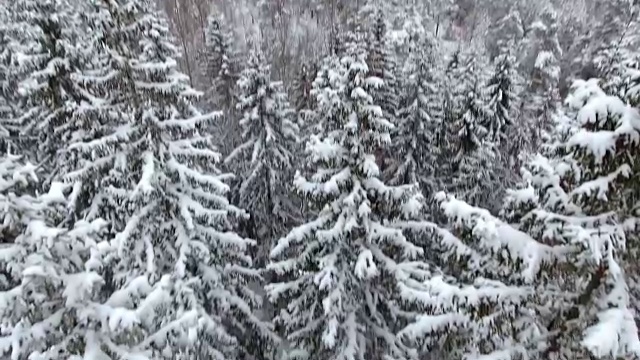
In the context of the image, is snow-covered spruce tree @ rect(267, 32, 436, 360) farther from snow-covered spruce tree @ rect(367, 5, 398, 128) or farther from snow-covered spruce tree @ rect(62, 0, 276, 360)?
snow-covered spruce tree @ rect(367, 5, 398, 128)

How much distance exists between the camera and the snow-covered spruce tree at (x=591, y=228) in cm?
628

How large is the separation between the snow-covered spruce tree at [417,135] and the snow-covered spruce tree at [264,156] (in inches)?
160

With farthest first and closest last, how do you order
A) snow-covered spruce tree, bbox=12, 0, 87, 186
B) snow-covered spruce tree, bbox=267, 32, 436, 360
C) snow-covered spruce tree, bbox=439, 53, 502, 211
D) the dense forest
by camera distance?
snow-covered spruce tree, bbox=439, 53, 502, 211
snow-covered spruce tree, bbox=12, 0, 87, 186
snow-covered spruce tree, bbox=267, 32, 436, 360
the dense forest

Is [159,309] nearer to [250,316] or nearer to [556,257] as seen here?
[250,316]

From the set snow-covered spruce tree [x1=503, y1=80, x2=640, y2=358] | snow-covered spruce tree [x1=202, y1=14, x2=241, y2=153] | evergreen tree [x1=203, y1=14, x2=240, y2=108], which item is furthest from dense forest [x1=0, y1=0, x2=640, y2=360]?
evergreen tree [x1=203, y1=14, x2=240, y2=108]

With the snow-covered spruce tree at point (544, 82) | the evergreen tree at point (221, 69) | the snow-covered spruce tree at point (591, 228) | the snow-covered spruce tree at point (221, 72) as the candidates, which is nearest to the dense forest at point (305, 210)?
the snow-covered spruce tree at point (591, 228)

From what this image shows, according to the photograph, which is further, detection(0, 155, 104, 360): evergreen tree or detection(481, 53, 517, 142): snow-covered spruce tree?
detection(481, 53, 517, 142): snow-covered spruce tree

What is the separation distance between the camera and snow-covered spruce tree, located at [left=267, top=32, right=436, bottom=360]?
11094mm

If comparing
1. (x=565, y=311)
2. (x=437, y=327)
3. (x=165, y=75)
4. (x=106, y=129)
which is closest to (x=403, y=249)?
(x=437, y=327)

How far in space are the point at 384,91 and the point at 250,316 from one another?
9531 millimetres

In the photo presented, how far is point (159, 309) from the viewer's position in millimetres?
9719

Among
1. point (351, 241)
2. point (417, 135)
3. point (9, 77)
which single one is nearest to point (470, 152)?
point (417, 135)

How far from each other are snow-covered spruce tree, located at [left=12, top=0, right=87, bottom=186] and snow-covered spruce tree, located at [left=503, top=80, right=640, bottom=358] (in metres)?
11.3

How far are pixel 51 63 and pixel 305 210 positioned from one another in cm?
792
